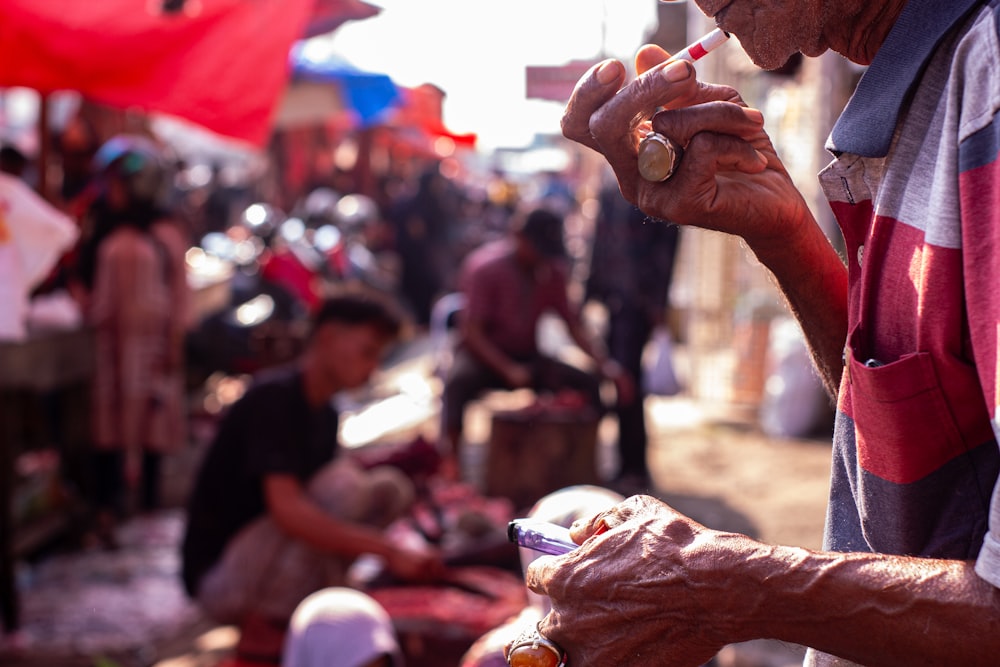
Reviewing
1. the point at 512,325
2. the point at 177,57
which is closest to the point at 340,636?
the point at 177,57

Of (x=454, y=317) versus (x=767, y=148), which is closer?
(x=767, y=148)

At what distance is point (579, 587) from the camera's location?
1.14m

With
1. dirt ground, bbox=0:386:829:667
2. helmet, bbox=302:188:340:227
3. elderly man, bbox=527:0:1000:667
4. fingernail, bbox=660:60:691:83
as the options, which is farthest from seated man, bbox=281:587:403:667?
helmet, bbox=302:188:340:227

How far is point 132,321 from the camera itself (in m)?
6.17

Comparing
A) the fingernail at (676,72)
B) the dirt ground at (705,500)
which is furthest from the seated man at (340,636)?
the fingernail at (676,72)

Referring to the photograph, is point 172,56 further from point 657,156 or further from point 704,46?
point 657,156

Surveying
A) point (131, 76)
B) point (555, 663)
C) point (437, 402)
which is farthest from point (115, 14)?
point (437, 402)

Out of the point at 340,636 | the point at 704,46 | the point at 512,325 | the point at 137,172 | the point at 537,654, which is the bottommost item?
the point at 340,636

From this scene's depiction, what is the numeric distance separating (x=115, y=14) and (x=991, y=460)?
4.68 meters

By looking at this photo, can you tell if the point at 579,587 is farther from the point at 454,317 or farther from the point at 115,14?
the point at 454,317

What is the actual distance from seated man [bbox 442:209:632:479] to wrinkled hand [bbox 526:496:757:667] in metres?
5.77

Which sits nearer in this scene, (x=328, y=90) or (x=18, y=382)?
(x=18, y=382)

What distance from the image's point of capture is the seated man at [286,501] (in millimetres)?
4035

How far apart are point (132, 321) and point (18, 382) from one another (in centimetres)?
95
